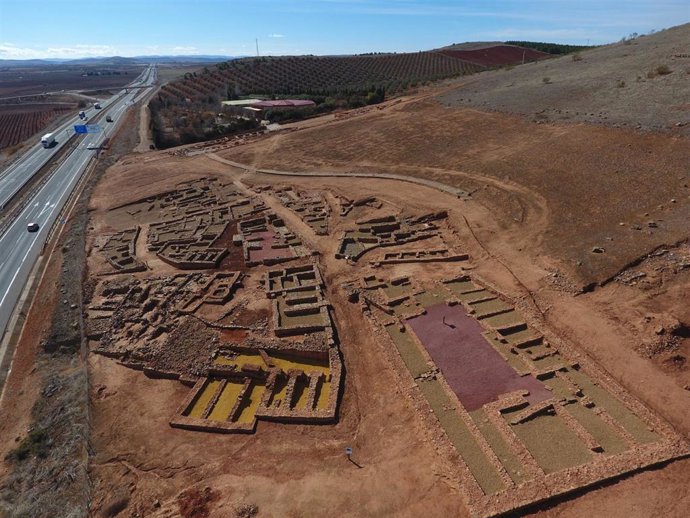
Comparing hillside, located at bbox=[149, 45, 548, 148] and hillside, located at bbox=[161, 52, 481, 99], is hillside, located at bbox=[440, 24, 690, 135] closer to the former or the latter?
hillside, located at bbox=[149, 45, 548, 148]

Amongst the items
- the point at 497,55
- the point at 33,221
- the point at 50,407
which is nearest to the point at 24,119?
the point at 33,221

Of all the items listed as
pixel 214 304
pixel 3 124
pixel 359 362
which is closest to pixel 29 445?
pixel 214 304

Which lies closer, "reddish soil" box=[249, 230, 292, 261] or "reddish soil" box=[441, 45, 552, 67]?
"reddish soil" box=[249, 230, 292, 261]

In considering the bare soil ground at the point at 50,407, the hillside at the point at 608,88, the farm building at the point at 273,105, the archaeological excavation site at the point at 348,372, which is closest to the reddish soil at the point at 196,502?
the archaeological excavation site at the point at 348,372

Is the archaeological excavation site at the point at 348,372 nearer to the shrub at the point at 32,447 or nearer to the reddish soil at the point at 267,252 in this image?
the reddish soil at the point at 267,252

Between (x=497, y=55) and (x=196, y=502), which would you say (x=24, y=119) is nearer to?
(x=196, y=502)

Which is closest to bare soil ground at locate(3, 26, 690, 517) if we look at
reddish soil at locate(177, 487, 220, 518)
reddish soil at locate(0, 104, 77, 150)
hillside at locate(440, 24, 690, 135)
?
reddish soil at locate(177, 487, 220, 518)
